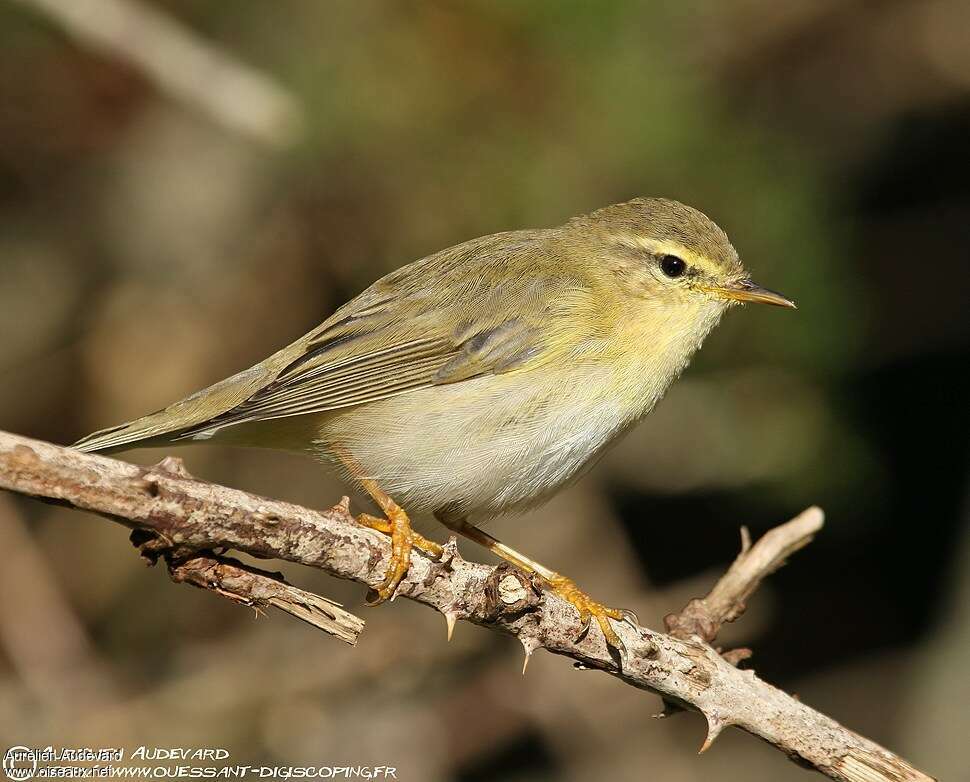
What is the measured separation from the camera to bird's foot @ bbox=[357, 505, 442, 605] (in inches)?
123

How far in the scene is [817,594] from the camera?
24.1 feet

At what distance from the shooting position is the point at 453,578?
10.3ft

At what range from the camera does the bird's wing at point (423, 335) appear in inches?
157

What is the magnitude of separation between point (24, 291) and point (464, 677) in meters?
3.33

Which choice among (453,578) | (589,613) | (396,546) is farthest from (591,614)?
(396,546)

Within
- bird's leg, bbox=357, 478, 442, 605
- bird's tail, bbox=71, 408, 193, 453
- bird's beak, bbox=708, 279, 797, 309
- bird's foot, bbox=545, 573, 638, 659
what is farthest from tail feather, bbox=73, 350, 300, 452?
bird's beak, bbox=708, 279, 797, 309

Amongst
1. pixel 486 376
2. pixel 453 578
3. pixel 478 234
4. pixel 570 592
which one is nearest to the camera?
pixel 453 578

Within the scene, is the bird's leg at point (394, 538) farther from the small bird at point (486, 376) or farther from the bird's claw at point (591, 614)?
the bird's claw at point (591, 614)

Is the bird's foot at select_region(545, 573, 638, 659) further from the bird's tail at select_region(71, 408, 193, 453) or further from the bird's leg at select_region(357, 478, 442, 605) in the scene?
the bird's tail at select_region(71, 408, 193, 453)

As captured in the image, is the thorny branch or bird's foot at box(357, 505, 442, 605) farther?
bird's foot at box(357, 505, 442, 605)

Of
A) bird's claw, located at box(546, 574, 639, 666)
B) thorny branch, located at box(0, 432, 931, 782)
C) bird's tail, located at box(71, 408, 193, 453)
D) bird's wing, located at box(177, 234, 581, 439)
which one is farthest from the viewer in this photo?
bird's wing, located at box(177, 234, 581, 439)

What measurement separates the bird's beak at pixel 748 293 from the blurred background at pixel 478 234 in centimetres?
126

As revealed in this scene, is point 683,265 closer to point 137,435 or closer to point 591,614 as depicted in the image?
point 591,614

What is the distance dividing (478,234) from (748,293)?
1.85 meters
